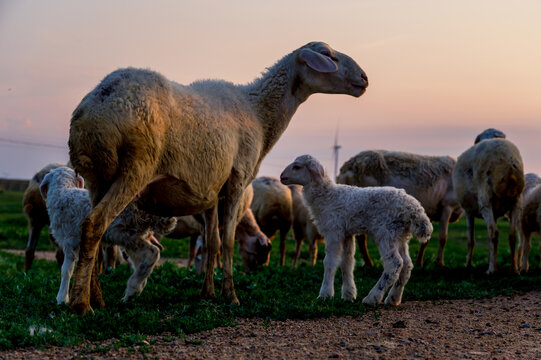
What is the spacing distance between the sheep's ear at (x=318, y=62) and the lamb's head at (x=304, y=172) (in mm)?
1483

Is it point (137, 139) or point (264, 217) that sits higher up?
point (137, 139)

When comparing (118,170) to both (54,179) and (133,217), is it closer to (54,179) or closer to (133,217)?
(133,217)

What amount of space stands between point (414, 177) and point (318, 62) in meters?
6.34

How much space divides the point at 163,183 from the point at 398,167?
7875 millimetres

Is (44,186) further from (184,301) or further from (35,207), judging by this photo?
(35,207)

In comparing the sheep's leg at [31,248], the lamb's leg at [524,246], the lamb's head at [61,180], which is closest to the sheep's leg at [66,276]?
the lamb's head at [61,180]

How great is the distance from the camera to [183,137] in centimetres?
596

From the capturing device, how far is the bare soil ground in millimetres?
4590

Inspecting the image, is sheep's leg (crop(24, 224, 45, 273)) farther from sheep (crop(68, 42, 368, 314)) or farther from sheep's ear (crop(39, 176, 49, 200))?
sheep (crop(68, 42, 368, 314))

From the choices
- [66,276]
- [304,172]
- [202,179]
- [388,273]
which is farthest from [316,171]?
[66,276]

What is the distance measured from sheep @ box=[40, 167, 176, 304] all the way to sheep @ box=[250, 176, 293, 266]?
8.02 meters

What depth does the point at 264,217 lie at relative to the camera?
15445 mm

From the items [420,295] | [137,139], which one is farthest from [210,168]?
[420,295]

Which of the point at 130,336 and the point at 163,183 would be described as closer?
the point at 130,336
